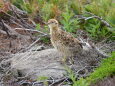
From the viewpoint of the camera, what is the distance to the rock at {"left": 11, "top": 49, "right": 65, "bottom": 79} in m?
6.94

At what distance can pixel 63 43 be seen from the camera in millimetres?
6930

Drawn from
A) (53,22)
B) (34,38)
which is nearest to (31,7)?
(34,38)

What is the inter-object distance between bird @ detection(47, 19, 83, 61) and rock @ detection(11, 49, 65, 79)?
11.2 inches

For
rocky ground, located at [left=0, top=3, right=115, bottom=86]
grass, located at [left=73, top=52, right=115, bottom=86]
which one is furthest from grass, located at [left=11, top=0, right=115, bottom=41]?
grass, located at [left=73, top=52, right=115, bottom=86]

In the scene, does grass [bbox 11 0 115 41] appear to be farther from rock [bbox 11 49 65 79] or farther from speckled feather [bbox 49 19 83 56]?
speckled feather [bbox 49 19 83 56]

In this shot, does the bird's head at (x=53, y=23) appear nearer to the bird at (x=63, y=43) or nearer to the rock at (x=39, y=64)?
the bird at (x=63, y=43)

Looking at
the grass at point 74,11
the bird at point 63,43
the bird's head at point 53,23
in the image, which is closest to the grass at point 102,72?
the bird at point 63,43

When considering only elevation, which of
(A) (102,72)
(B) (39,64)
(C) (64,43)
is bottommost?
(A) (102,72)

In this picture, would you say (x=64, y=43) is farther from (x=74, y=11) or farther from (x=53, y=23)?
(x=74, y=11)

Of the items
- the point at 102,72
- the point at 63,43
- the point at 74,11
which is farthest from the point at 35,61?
the point at 74,11

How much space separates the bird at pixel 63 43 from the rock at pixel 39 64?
284 millimetres

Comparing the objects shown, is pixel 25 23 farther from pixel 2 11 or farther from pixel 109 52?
pixel 109 52

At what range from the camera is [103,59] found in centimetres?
713

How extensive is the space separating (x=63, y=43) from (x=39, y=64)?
70cm
